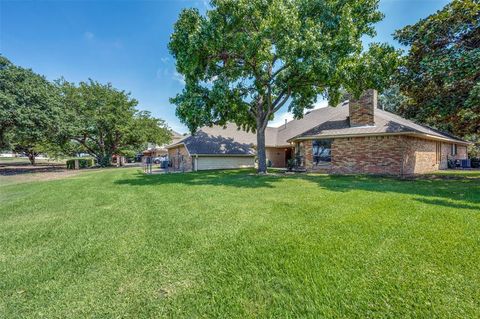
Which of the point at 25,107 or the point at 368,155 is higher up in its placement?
the point at 25,107

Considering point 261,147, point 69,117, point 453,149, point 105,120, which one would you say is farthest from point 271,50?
point 105,120

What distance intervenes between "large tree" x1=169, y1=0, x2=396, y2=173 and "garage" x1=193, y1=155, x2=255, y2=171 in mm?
7356

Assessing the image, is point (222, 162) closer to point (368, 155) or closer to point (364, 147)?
point (364, 147)

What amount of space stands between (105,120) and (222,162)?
18.2 metres

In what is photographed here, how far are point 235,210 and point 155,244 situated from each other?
8.46 ft

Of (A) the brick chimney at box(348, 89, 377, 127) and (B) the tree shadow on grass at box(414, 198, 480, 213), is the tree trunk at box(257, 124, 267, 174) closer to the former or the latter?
(A) the brick chimney at box(348, 89, 377, 127)

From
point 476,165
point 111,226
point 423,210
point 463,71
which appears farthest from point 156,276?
point 476,165

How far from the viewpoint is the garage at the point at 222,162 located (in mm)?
21984

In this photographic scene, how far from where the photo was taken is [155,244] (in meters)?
4.36

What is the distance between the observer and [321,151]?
16.4 m

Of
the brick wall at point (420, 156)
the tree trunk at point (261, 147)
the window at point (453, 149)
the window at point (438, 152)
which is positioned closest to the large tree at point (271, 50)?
the tree trunk at point (261, 147)

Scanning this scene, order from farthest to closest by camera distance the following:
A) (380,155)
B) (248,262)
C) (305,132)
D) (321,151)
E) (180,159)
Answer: (180,159) → (305,132) → (321,151) → (380,155) → (248,262)

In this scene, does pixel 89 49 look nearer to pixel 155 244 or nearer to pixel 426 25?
pixel 155 244

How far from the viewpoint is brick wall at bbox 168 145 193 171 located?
22750mm
